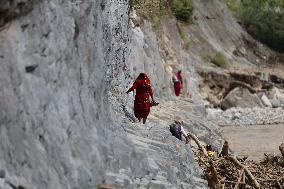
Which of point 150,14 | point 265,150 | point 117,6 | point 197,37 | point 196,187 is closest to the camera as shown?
point 196,187

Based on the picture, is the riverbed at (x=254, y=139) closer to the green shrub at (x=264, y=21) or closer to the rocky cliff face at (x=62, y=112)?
the rocky cliff face at (x=62, y=112)

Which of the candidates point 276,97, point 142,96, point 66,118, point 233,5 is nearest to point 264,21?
point 233,5

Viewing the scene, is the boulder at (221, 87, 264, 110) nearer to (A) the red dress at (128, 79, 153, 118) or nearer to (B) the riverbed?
(B) the riverbed

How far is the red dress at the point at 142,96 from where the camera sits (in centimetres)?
1391

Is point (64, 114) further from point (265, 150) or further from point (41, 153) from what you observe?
point (265, 150)

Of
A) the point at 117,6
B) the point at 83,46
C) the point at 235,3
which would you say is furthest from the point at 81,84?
the point at 235,3

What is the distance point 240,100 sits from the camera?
130 ft

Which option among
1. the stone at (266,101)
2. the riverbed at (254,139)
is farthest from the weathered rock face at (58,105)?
the stone at (266,101)

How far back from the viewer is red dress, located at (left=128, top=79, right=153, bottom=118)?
1391 centimetres

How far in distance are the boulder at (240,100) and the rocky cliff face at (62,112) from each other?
28703 millimetres

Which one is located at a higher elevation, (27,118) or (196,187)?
(27,118)

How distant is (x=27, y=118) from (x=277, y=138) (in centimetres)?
2233

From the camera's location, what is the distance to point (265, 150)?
2492 centimetres

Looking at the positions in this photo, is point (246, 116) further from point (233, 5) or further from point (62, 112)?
point (62, 112)
